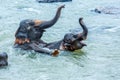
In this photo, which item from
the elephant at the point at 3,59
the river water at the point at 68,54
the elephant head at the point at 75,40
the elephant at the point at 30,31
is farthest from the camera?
the elephant at the point at 30,31

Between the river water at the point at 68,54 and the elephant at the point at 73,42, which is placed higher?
the elephant at the point at 73,42

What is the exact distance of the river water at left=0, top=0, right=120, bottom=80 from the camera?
9484 millimetres

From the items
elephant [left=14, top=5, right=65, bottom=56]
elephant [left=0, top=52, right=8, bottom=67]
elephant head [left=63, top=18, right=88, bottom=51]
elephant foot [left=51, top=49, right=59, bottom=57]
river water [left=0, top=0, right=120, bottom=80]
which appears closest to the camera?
river water [left=0, top=0, right=120, bottom=80]

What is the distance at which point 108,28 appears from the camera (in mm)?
14211

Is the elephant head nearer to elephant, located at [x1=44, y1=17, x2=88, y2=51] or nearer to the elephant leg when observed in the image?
elephant, located at [x1=44, y1=17, x2=88, y2=51]

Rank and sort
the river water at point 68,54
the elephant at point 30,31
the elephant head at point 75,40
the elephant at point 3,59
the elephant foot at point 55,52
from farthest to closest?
1. the elephant at point 30,31
2. the elephant head at point 75,40
3. the elephant foot at point 55,52
4. the elephant at point 3,59
5. the river water at point 68,54

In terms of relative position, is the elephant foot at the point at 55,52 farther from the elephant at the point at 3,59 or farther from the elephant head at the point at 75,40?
the elephant at the point at 3,59

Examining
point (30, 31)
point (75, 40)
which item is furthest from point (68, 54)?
point (30, 31)

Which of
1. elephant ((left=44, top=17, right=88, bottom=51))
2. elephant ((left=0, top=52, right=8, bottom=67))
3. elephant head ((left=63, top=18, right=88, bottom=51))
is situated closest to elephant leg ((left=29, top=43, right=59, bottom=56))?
elephant ((left=44, top=17, right=88, bottom=51))

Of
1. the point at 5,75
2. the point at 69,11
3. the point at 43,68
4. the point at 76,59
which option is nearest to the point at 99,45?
the point at 76,59

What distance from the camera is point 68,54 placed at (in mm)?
10898

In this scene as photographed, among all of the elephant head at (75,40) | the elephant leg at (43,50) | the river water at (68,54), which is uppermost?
the elephant head at (75,40)

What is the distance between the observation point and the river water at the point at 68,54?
948 centimetres

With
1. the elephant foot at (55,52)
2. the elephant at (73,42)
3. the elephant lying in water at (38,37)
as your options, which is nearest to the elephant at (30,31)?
the elephant lying in water at (38,37)
